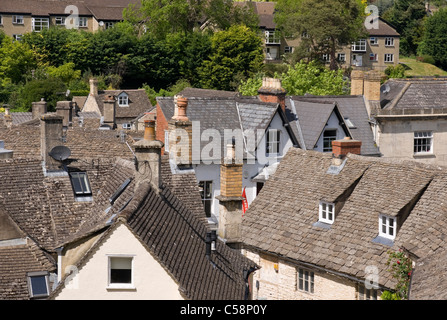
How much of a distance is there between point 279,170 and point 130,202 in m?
13.9

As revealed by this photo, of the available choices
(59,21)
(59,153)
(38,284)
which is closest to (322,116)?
(59,153)

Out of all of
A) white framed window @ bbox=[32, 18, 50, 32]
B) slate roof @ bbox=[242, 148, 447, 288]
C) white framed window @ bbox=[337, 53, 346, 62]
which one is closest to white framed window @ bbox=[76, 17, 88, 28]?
white framed window @ bbox=[32, 18, 50, 32]

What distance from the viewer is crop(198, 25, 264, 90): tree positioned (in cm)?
9312

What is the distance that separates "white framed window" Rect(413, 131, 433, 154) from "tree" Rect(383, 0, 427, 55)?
82.7 metres

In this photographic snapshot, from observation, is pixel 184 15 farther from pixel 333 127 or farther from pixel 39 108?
pixel 333 127

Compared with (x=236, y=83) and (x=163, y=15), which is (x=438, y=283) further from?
(x=163, y=15)

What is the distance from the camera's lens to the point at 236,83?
9112 centimetres

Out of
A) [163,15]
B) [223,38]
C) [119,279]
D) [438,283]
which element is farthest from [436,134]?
[163,15]

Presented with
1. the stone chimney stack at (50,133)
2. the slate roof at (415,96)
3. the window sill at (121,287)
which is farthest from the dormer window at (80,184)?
the slate roof at (415,96)

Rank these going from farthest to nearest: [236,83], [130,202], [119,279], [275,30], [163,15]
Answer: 1. [275,30]
2. [163,15]
3. [236,83]
4. [130,202]
5. [119,279]

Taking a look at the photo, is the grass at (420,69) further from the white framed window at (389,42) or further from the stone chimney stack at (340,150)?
the stone chimney stack at (340,150)

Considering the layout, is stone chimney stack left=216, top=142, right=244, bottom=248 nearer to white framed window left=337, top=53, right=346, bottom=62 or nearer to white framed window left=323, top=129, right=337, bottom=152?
white framed window left=323, top=129, right=337, bottom=152

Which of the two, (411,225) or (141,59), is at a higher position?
(141,59)
